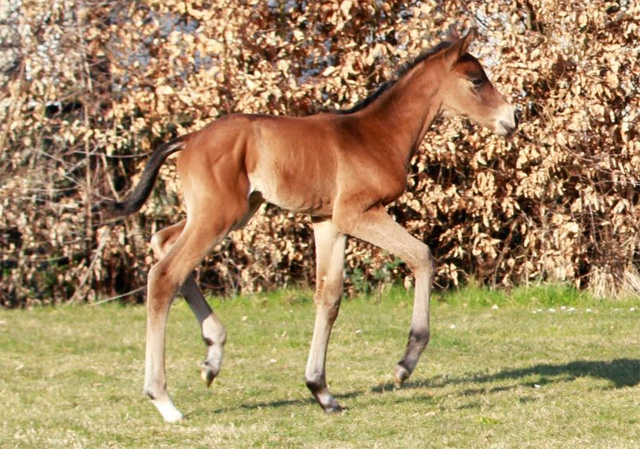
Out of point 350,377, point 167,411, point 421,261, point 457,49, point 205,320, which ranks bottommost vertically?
point 350,377

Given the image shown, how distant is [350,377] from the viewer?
883 centimetres

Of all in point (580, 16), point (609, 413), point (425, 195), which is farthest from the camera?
point (425, 195)

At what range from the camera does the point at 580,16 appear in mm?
12266

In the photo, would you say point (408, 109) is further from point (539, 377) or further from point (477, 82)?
point (539, 377)

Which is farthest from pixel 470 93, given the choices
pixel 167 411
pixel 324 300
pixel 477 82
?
pixel 167 411

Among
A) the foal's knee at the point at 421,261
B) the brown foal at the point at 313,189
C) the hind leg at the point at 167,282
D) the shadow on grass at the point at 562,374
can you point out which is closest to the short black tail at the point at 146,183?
the brown foal at the point at 313,189

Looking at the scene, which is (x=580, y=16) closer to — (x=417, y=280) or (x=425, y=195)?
(x=425, y=195)

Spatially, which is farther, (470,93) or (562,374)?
(562,374)

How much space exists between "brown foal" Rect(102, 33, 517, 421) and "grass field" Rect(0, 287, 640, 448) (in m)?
0.45

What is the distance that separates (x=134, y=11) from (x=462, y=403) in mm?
7368

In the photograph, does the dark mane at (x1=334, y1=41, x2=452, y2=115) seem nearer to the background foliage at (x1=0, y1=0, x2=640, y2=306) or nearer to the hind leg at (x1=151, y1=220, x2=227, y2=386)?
the hind leg at (x1=151, y1=220, x2=227, y2=386)

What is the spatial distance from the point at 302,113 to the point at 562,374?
17.3 feet

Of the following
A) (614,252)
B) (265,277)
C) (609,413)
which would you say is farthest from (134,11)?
(609,413)

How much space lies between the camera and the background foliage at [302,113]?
12.4m
